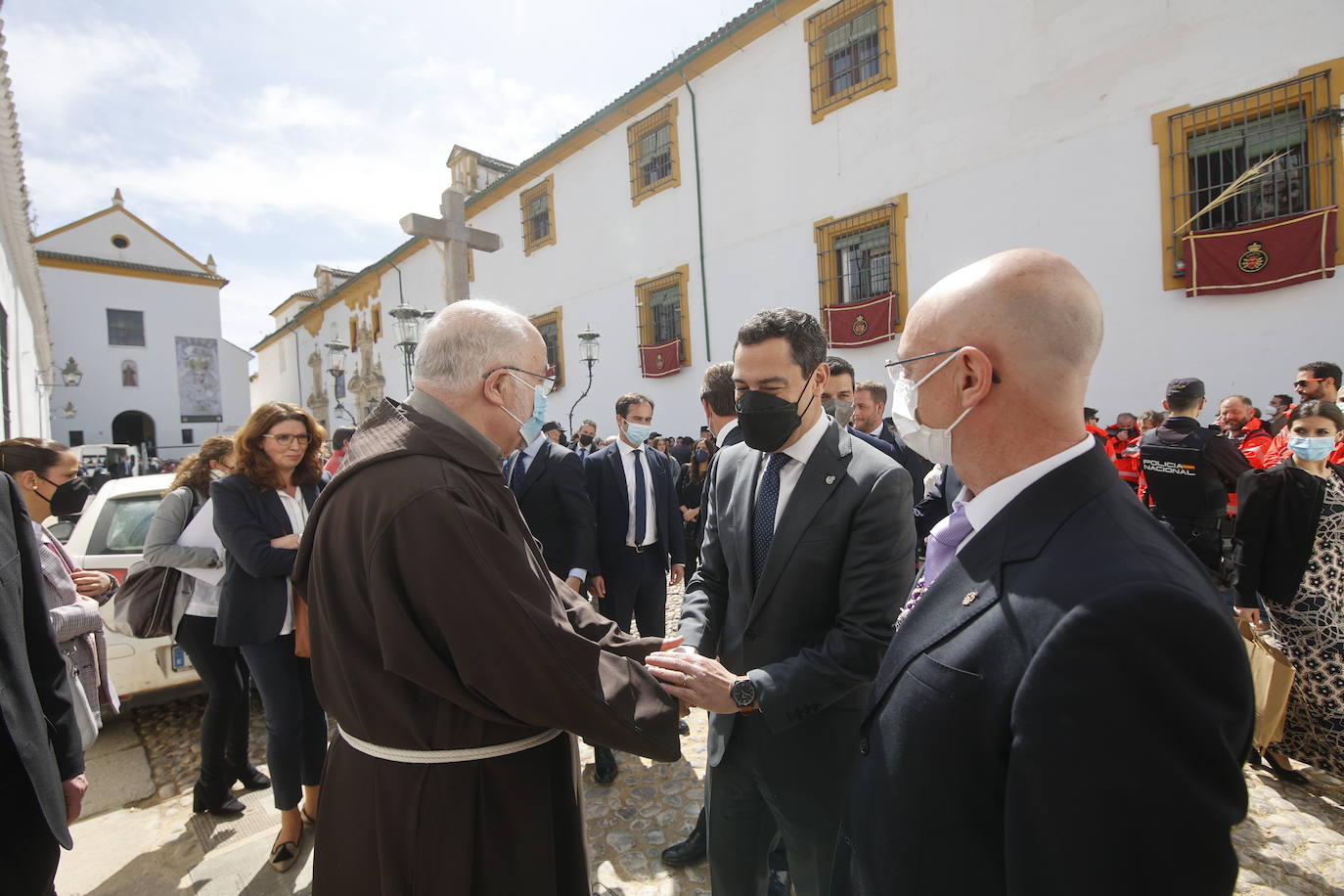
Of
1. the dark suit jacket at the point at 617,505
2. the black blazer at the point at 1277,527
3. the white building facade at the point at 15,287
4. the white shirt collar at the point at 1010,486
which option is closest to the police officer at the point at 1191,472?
the black blazer at the point at 1277,527

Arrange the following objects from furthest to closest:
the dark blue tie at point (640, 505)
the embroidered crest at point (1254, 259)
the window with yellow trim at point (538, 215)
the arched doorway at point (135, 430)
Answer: the arched doorway at point (135, 430) < the window with yellow trim at point (538, 215) < the embroidered crest at point (1254, 259) < the dark blue tie at point (640, 505)

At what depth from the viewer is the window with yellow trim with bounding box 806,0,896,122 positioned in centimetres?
1005

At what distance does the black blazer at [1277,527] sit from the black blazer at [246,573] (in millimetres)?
4777

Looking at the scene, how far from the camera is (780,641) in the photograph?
197 centimetres

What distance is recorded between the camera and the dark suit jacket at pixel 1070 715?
811 millimetres

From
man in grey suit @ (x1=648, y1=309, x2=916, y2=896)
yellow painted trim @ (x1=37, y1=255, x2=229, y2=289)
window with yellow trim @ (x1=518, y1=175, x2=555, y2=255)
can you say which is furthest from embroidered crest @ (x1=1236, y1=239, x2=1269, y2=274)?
yellow painted trim @ (x1=37, y1=255, x2=229, y2=289)

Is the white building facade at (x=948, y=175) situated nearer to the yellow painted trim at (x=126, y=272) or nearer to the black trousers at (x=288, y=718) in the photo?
the black trousers at (x=288, y=718)

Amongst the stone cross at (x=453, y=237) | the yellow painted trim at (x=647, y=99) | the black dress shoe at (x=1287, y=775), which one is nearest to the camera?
the black dress shoe at (x=1287, y=775)

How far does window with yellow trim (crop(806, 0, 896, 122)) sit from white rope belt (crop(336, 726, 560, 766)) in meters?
11.1

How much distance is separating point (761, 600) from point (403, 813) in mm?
1093

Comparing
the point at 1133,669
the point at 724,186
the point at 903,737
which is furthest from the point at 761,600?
the point at 724,186

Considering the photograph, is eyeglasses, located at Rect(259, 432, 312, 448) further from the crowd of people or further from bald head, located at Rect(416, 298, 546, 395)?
bald head, located at Rect(416, 298, 546, 395)

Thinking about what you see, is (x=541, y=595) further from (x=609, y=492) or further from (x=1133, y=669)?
(x=609, y=492)

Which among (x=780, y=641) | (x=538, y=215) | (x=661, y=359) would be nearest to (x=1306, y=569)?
(x=780, y=641)
